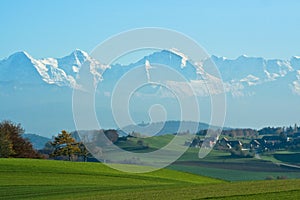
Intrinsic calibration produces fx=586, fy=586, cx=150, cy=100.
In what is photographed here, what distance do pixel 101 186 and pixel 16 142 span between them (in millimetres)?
48509

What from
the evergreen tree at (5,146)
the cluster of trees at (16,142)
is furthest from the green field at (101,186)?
the cluster of trees at (16,142)

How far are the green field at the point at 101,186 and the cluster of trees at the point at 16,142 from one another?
21.8 meters

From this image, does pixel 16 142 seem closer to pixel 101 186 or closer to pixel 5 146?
pixel 5 146

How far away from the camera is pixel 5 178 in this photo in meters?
46.5

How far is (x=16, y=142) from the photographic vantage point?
86938 mm

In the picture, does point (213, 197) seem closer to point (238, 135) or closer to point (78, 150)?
point (78, 150)

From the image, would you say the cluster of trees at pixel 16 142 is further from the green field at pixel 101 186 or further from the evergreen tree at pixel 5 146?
A: the green field at pixel 101 186

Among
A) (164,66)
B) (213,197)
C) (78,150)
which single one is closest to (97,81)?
(164,66)

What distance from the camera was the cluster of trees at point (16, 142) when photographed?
267 ft

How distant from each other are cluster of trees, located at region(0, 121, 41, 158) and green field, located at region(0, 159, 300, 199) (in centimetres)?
2183

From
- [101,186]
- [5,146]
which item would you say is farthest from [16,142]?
[101,186]

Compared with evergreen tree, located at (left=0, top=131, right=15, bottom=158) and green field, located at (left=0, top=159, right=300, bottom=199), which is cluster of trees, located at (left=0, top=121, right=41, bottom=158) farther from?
green field, located at (left=0, top=159, right=300, bottom=199)

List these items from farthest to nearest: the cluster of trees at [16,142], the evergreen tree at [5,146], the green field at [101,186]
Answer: the cluster of trees at [16,142] → the evergreen tree at [5,146] → the green field at [101,186]

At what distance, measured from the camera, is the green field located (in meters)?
30.4
